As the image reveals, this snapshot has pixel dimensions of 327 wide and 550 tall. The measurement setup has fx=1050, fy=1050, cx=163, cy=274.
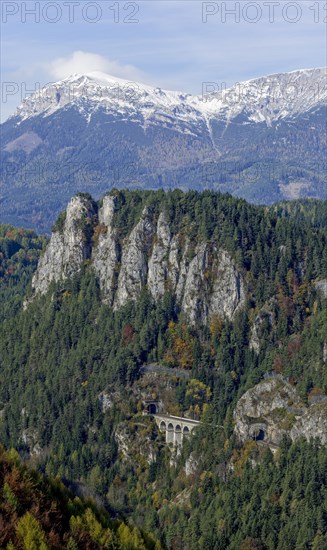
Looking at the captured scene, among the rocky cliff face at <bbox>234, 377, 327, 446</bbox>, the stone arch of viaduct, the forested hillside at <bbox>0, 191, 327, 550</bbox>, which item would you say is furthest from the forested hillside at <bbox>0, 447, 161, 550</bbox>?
the stone arch of viaduct

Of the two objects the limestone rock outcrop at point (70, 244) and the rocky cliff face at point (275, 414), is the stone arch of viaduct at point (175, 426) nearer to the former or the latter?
the rocky cliff face at point (275, 414)

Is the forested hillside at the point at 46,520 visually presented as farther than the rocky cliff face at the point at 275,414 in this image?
No

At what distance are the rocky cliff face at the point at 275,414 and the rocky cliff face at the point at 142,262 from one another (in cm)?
1828

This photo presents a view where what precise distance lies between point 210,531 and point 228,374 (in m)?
33.0

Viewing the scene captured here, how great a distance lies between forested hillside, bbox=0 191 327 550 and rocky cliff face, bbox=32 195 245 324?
54 centimetres

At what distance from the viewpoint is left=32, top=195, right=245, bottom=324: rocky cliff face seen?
14200cm

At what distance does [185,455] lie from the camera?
124 meters

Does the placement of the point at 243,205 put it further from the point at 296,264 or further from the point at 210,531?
the point at 210,531

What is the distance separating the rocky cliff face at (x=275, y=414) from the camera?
115 meters

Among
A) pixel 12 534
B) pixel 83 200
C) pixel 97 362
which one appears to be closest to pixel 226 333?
pixel 97 362

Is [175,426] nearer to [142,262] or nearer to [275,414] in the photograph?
[275,414]

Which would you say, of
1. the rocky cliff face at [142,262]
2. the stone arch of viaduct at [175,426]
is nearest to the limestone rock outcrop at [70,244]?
the rocky cliff face at [142,262]

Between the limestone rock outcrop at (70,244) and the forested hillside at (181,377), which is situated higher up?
the limestone rock outcrop at (70,244)

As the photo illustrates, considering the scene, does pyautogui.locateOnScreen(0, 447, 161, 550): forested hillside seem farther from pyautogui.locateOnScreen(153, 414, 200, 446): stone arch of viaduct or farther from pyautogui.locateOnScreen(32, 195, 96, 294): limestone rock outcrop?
pyautogui.locateOnScreen(32, 195, 96, 294): limestone rock outcrop
